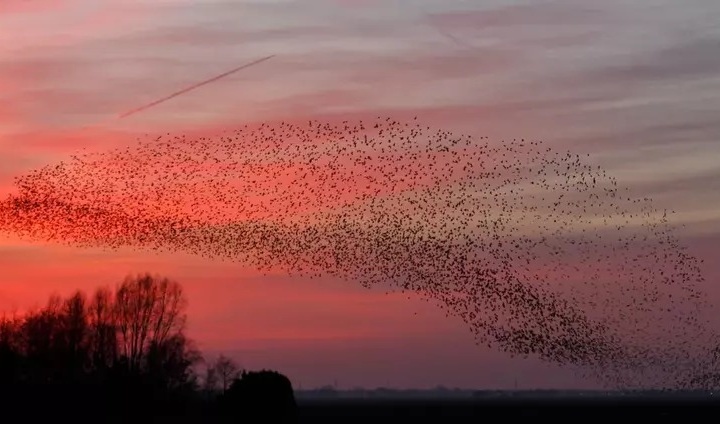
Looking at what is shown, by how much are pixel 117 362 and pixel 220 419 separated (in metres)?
38.4

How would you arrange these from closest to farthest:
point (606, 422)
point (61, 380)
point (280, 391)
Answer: point (280, 391)
point (61, 380)
point (606, 422)

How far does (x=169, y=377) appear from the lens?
486 ft

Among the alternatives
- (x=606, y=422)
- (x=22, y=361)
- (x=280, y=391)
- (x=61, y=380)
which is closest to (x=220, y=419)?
(x=280, y=391)

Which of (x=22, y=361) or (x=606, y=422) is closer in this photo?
(x=22, y=361)

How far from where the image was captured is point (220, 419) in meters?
103

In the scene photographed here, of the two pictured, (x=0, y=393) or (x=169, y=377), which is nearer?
(x=0, y=393)

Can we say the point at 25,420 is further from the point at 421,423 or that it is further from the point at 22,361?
the point at 421,423

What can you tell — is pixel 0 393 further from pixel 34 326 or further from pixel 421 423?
pixel 421 423

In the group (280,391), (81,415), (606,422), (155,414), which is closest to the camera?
(280,391)

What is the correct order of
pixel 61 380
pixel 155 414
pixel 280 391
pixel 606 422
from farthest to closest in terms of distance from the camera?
pixel 606 422
pixel 61 380
pixel 155 414
pixel 280 391

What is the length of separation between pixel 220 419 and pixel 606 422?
2754 inches

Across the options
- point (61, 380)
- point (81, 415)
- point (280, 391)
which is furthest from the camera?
point (61, 380)

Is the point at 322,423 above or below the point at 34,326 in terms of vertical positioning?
below

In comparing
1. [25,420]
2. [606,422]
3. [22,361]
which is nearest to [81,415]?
[25,420]
